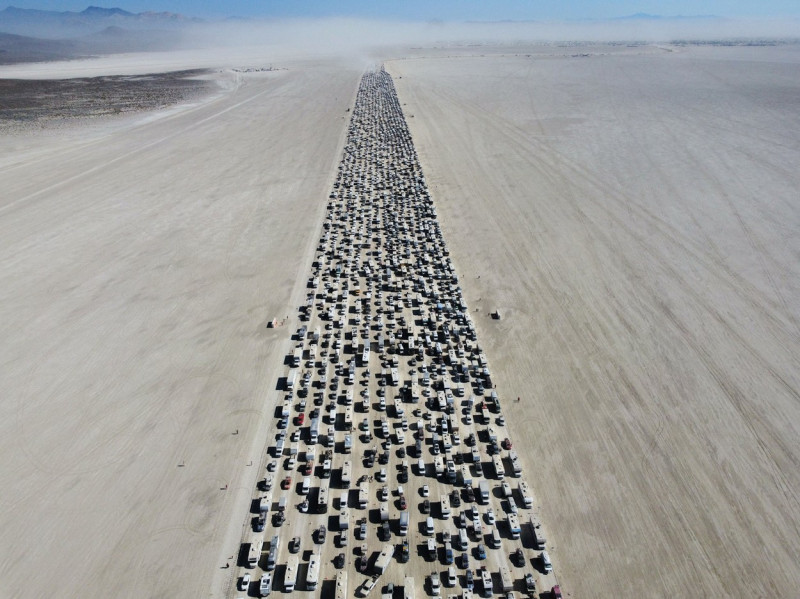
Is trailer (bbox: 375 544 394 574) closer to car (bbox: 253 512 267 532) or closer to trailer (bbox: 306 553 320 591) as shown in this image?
trailer (bbox: 306 553 320 591)

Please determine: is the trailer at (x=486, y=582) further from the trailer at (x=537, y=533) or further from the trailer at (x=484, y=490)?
the trailer at (x=484, y=490)

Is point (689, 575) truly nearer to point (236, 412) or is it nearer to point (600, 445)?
point (600, 445)

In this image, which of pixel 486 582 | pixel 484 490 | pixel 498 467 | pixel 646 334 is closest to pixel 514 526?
pixel 484 490

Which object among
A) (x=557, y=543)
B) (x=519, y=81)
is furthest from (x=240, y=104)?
(x=557, y=543)

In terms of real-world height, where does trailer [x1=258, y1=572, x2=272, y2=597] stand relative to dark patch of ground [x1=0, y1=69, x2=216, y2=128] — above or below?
below

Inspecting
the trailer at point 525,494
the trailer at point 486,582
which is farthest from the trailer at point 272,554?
the trailer at point 525,494

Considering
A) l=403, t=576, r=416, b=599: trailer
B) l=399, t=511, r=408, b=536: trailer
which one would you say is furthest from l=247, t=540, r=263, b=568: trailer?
l=403, t=576, r=416, b=599: trailer

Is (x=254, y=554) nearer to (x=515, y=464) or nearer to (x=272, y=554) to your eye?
(x=272, y=554)
